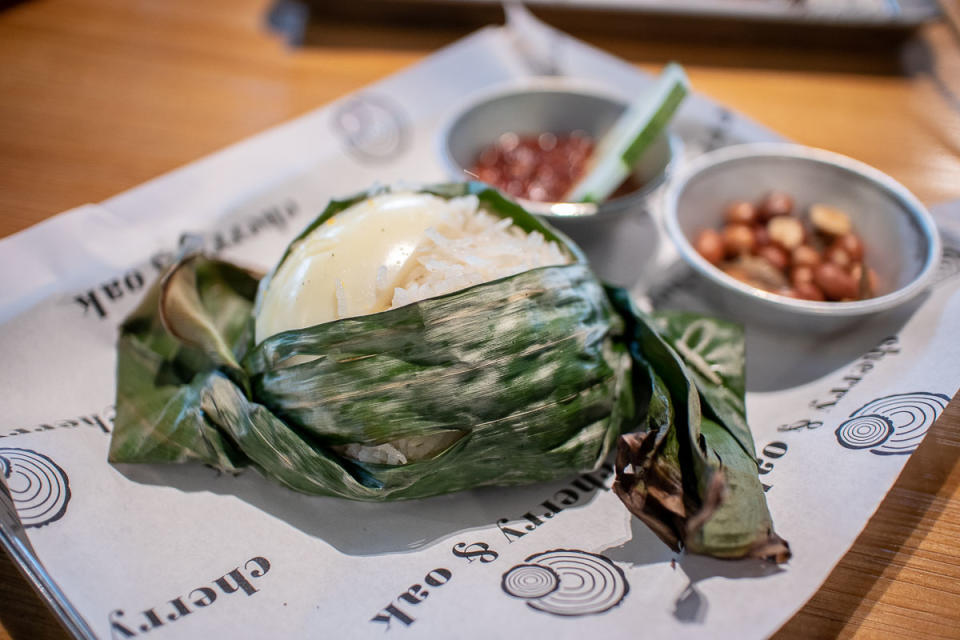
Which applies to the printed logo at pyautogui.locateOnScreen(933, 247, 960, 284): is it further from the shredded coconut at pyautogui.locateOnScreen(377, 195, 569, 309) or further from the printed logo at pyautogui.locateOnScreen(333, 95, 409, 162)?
the printed logo at pyautogui.locateOnScreen(333, 95, 409, 162)

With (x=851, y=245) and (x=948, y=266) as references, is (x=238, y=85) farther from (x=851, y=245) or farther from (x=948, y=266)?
(x=948, y=266)

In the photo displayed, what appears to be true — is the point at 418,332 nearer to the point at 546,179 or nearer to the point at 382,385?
the point at 382,385

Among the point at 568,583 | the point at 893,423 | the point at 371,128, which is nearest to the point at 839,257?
the point at 893,423

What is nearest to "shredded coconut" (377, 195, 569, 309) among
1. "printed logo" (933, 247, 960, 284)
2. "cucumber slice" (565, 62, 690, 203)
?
"cucumber slice" (565, 62, 690, 203)

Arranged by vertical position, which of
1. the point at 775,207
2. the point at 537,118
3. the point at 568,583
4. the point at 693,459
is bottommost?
the point at 568,583

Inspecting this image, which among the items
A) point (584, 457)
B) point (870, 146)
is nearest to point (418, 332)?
point (584, 457)

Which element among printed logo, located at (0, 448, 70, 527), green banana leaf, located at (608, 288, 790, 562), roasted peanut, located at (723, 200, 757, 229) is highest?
roasted peanut, located at (723, 200, 757, 229)

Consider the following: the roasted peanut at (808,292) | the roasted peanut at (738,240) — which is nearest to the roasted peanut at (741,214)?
the roasted peanut at (738,240)
